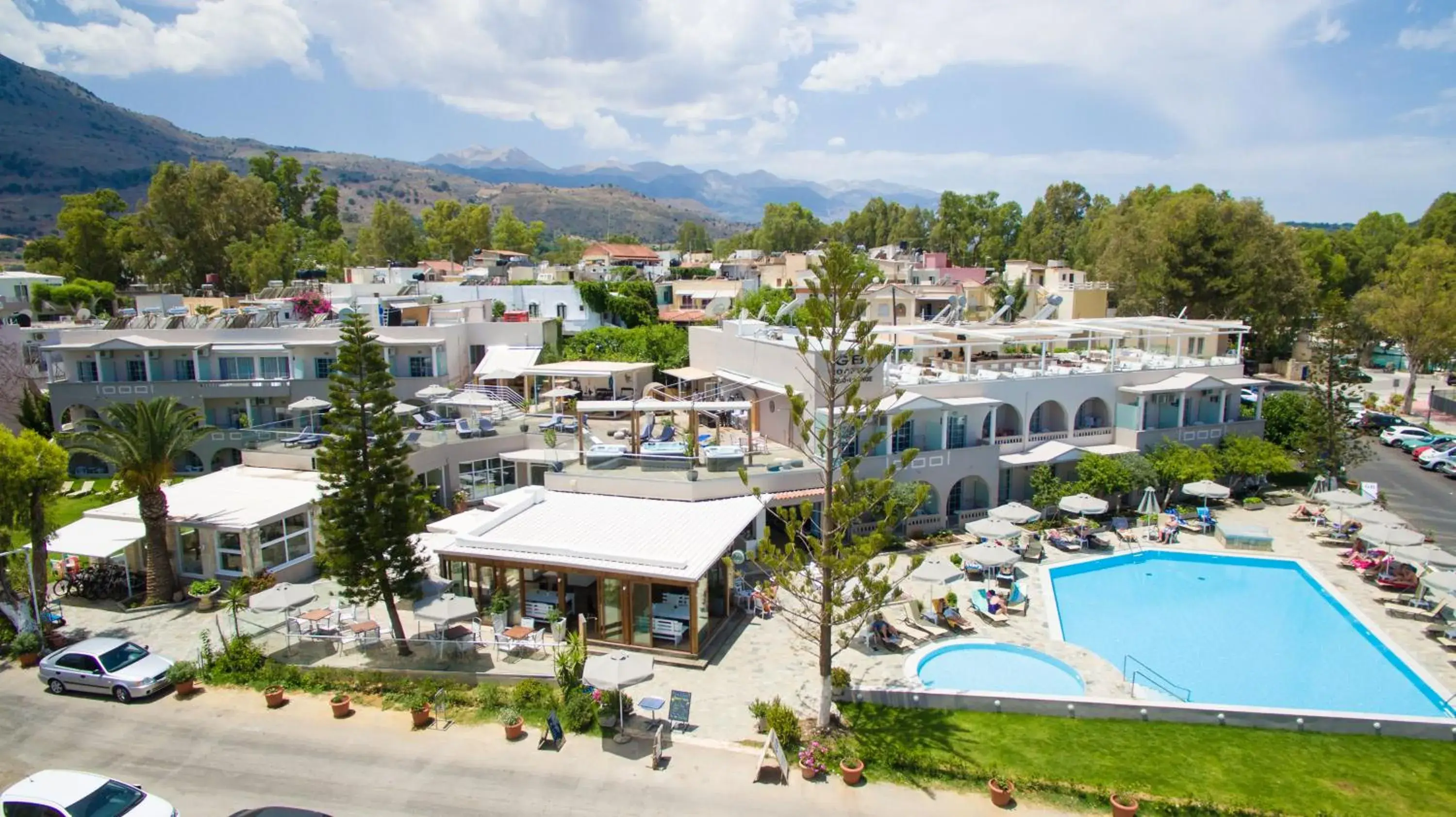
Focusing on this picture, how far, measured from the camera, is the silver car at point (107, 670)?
52.2ft

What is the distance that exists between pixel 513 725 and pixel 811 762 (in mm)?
5261

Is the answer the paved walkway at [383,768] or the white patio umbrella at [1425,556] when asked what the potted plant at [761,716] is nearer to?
the paved walkway at [383,768]

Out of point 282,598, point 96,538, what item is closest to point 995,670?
point 282,598

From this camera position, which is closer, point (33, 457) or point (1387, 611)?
point (33, 457)

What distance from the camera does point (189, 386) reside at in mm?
32781

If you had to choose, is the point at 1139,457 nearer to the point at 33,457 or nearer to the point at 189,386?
the point at 33,457

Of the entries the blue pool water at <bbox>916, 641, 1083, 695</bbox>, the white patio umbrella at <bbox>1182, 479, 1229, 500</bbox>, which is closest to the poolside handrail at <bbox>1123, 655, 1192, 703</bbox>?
the blue pool water at <bbox>916, 641, 1083, 695</bbox>

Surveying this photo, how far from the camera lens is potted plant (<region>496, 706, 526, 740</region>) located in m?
14.3

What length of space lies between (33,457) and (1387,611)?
3242 cm

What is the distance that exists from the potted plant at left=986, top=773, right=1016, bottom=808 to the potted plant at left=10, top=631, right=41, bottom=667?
19546 mm

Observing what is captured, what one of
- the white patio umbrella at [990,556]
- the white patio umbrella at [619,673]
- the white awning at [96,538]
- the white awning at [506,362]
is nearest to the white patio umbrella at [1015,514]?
the white patio umbrella at [990,556]

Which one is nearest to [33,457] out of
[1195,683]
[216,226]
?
[1195,683]

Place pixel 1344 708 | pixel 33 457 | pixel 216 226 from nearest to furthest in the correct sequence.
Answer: pixel 1344 708 < pixel 33 457 < pixel 216 226

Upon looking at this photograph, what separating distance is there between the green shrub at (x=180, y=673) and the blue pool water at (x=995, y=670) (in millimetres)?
14791
